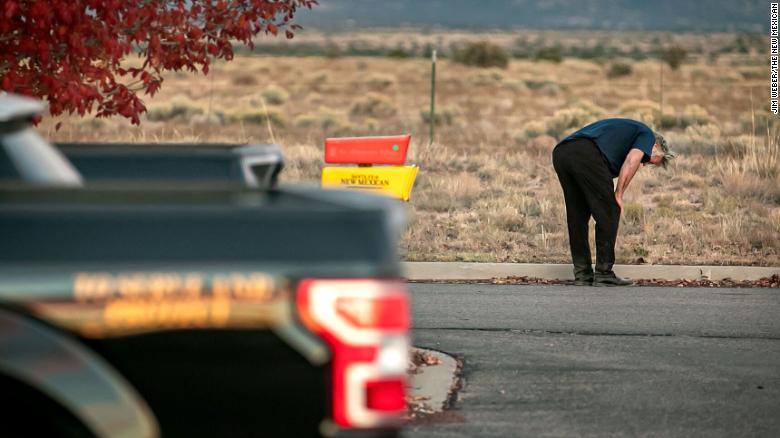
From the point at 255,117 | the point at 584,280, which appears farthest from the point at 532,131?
the point at 584,280

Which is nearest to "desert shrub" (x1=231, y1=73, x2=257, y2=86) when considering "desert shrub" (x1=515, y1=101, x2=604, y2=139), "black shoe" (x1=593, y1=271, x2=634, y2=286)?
"desert shrub" (x1=515, y1=101, x2=604, y2=139)

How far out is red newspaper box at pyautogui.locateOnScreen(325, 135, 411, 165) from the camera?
11219 millimetres

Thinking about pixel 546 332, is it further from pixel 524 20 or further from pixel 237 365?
pixel 524 20

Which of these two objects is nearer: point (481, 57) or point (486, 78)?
point (486, 78)

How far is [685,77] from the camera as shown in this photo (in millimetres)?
61875

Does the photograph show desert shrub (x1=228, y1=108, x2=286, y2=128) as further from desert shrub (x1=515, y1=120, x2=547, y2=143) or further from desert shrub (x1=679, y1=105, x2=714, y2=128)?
desert shrub (x1=679, y1=105, x2=714, y2=128)

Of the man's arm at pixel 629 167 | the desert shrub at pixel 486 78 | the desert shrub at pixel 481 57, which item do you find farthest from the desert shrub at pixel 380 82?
the man's arm at pixel 629 167

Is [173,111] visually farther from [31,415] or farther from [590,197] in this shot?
[31,415]

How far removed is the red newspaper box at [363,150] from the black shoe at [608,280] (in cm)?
269

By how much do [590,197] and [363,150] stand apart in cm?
254

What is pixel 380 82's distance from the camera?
181 ft

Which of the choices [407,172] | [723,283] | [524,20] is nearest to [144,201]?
[407,172]

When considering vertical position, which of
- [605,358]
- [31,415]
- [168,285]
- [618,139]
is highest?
[168,285]

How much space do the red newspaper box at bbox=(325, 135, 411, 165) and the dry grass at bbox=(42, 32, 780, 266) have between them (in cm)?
341
